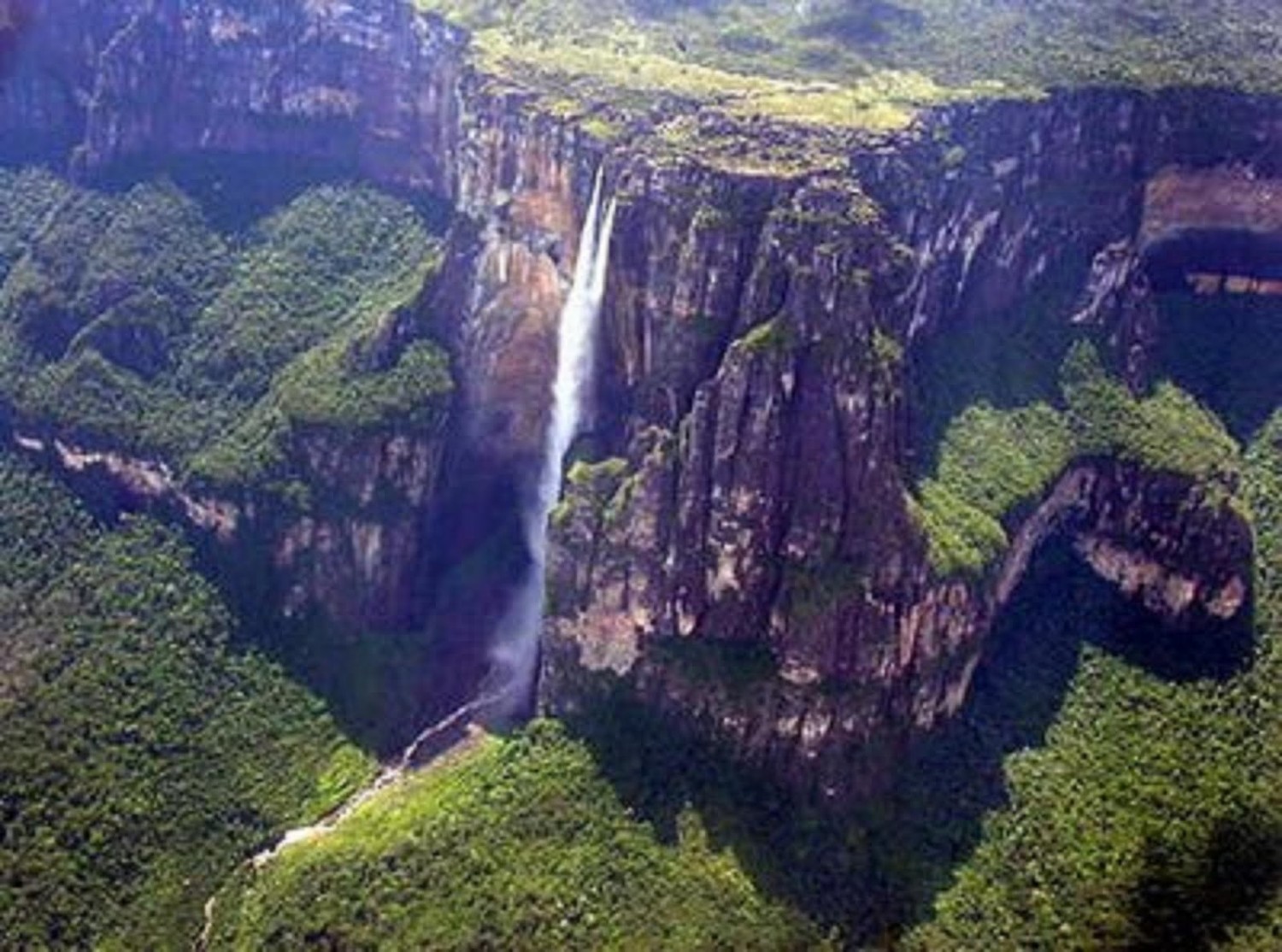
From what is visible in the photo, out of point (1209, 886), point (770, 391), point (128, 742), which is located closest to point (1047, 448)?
point (770, 391)

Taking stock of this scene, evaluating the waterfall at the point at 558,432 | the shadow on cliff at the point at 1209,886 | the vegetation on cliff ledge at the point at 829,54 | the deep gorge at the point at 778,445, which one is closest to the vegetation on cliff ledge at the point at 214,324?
the deep gorge at the point at 778,445

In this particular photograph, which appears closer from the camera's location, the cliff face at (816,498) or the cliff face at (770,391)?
the cliff face at (816,498)

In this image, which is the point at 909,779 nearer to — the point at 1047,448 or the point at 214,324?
the point at 1047,448

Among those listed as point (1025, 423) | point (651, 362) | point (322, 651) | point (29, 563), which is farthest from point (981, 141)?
point (29, 563)

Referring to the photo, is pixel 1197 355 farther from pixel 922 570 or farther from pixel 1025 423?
pixel 922 570

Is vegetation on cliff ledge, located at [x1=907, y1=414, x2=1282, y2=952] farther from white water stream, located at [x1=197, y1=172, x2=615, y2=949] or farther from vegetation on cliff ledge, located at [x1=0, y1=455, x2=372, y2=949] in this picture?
vegetation on cliff ledge, located at [x1=0, y1=455, x2=372, y2=949]

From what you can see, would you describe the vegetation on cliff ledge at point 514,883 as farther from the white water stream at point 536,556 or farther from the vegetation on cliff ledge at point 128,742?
the white water stream at point 536,556

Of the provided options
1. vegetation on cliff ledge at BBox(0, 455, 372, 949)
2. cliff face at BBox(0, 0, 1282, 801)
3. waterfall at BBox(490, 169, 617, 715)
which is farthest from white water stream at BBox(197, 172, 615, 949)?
vegetation on cliff ledge at BBox(0, 455, 372, 949)
